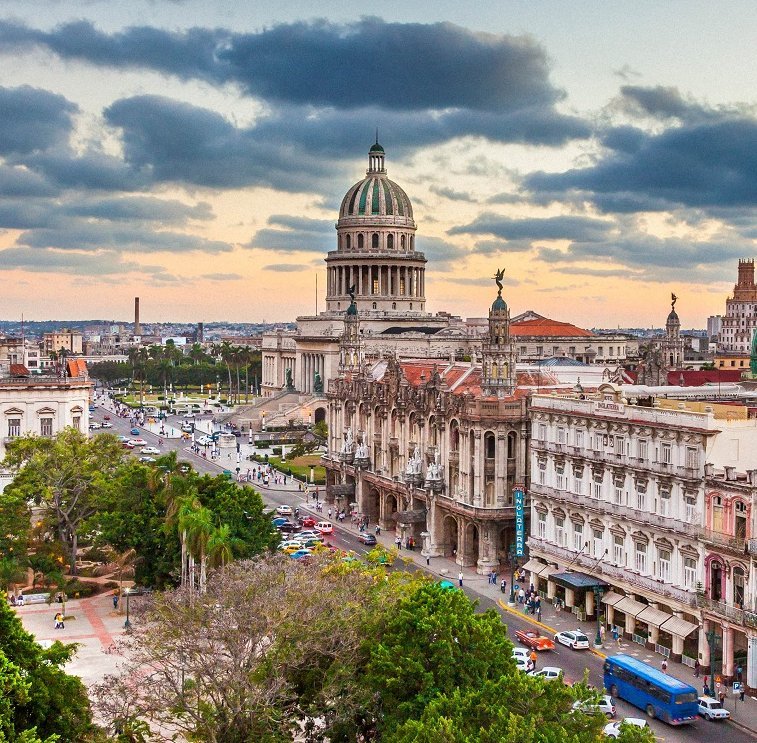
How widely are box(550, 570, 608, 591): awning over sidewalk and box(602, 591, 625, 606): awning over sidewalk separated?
763 millimetres

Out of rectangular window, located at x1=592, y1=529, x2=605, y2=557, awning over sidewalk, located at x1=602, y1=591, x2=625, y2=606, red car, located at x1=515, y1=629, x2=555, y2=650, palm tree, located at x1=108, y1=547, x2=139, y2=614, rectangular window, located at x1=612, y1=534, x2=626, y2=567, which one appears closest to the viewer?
red car, located at x1=515, y1=629, x2=555, y2=650

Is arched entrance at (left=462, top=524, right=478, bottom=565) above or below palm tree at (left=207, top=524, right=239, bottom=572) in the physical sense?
below

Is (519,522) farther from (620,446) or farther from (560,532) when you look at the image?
(620,446)

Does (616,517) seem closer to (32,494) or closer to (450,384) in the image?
(450,384)

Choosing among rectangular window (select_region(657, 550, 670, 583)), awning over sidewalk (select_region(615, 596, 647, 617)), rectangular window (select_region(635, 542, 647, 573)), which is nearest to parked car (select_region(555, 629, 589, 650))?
awning over sidewalk (select_region(615, 596, 647, 617))

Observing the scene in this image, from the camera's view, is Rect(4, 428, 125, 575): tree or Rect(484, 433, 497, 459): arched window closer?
Rect(4, 428, 125, 575): tree

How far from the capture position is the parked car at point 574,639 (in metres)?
63.8

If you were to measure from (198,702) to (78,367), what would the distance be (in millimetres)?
75428

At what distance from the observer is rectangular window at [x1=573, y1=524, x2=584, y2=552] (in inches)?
2860

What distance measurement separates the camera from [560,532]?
7531 centimetres

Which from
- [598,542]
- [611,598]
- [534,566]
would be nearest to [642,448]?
[598,542]

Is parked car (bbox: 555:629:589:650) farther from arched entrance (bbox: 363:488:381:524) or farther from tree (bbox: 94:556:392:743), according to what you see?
arched entrance (bbox: 363:488:381:524)

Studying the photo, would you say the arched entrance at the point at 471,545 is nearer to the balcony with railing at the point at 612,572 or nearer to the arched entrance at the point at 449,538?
the arched entrance at the point at 449,538

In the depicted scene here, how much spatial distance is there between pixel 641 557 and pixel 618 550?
259 centimetres
